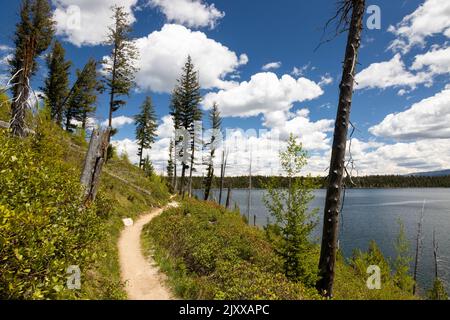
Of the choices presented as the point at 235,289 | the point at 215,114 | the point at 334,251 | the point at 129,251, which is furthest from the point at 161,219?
the point at 215,114

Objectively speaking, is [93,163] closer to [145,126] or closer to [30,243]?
[30,243]

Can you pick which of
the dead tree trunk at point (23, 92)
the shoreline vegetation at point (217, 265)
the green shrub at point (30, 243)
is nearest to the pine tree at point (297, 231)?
the shoreline vegetation at point (217, 265)

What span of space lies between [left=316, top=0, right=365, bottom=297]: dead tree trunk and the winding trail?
17.0ft

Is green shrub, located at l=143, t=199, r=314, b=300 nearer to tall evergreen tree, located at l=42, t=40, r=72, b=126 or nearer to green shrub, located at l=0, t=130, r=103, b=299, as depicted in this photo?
green shrub, located at l=0, t=130, r=103, b=299

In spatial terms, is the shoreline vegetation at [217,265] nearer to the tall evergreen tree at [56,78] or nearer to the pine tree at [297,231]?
the pine tree at [297,231]

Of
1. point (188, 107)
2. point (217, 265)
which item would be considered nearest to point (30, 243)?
point (217, 265)

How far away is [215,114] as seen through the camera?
43.3 m

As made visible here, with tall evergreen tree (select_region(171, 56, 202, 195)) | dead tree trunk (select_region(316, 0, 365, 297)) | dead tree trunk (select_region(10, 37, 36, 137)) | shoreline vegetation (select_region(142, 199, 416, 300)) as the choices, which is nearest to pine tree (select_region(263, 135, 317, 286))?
shoreline vegetation (select_region(142, 199, 416, 300))

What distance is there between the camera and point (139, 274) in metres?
9.79

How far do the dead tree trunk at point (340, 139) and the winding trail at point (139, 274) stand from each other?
5175 mm

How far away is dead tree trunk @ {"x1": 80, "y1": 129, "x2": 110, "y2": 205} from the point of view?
1153cm
